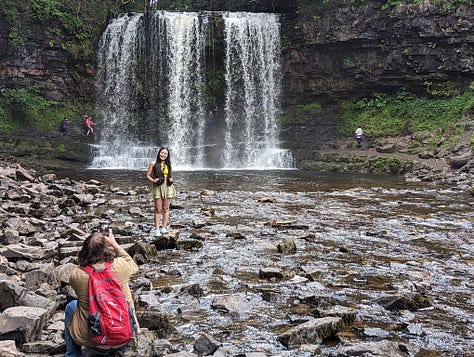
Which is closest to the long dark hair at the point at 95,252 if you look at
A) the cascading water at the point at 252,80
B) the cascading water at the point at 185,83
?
the cascading water at the point at 185,83

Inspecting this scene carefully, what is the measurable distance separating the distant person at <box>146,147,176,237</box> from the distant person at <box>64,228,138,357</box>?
502 cm

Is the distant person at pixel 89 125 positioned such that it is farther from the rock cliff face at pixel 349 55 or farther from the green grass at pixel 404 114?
the green grass at pixel 404 114

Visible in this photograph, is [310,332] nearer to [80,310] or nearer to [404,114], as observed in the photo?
[80,310]

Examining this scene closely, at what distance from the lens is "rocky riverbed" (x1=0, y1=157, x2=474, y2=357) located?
→ 4.23 meters

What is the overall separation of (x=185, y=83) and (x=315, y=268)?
2887 cm

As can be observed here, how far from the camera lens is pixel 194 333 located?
451 cm

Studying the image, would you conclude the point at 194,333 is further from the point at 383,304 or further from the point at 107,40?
the point at 107,40

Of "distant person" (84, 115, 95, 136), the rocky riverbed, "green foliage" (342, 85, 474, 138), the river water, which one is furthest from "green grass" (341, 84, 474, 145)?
"distant person" (84, 115, 95, 136)

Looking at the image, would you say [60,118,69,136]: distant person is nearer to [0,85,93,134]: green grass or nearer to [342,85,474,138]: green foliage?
[0,85,93,134]: green grass

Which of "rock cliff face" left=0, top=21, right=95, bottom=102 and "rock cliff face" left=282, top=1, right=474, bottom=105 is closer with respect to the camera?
"rock cliff face" left=282, top=1, right=474, bottom=105

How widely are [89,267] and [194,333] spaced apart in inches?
62.7

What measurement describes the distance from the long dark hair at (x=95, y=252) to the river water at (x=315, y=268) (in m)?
1.35

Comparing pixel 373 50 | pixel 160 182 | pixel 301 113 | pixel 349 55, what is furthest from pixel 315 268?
pixel 349 55

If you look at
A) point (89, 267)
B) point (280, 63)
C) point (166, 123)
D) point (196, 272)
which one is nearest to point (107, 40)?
point (166, 123)
